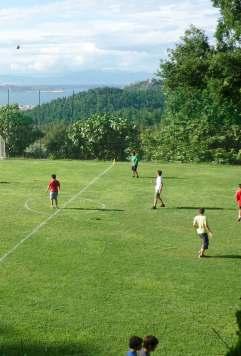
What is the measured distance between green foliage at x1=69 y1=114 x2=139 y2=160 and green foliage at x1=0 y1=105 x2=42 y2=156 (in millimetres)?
8975

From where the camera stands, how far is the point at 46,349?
523 inches

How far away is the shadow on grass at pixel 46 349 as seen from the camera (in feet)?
42.9

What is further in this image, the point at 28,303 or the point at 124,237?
the point at 124,237

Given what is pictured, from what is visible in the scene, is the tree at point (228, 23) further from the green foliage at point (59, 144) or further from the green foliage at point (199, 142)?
the green foliage at point (59, 144)

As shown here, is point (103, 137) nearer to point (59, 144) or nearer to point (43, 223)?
point (59, 144)

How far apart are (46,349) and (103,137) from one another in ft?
263

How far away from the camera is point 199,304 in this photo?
16.1 metres

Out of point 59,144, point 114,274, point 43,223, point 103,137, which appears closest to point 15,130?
point 103,137

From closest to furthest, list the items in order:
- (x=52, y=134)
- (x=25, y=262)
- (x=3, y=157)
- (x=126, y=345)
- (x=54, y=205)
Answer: (x=126, y=345), (x=25, y=262), (x=54, y=205), (x=3, y=157), (x=52, y=134)

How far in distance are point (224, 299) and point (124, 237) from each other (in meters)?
7.72

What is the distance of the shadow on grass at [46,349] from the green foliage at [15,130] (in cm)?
8303

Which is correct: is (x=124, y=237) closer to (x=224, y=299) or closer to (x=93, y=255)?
(x=93, y=255)

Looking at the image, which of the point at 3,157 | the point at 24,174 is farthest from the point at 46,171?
the point at 3,157

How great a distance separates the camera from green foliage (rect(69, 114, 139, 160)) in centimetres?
9288
